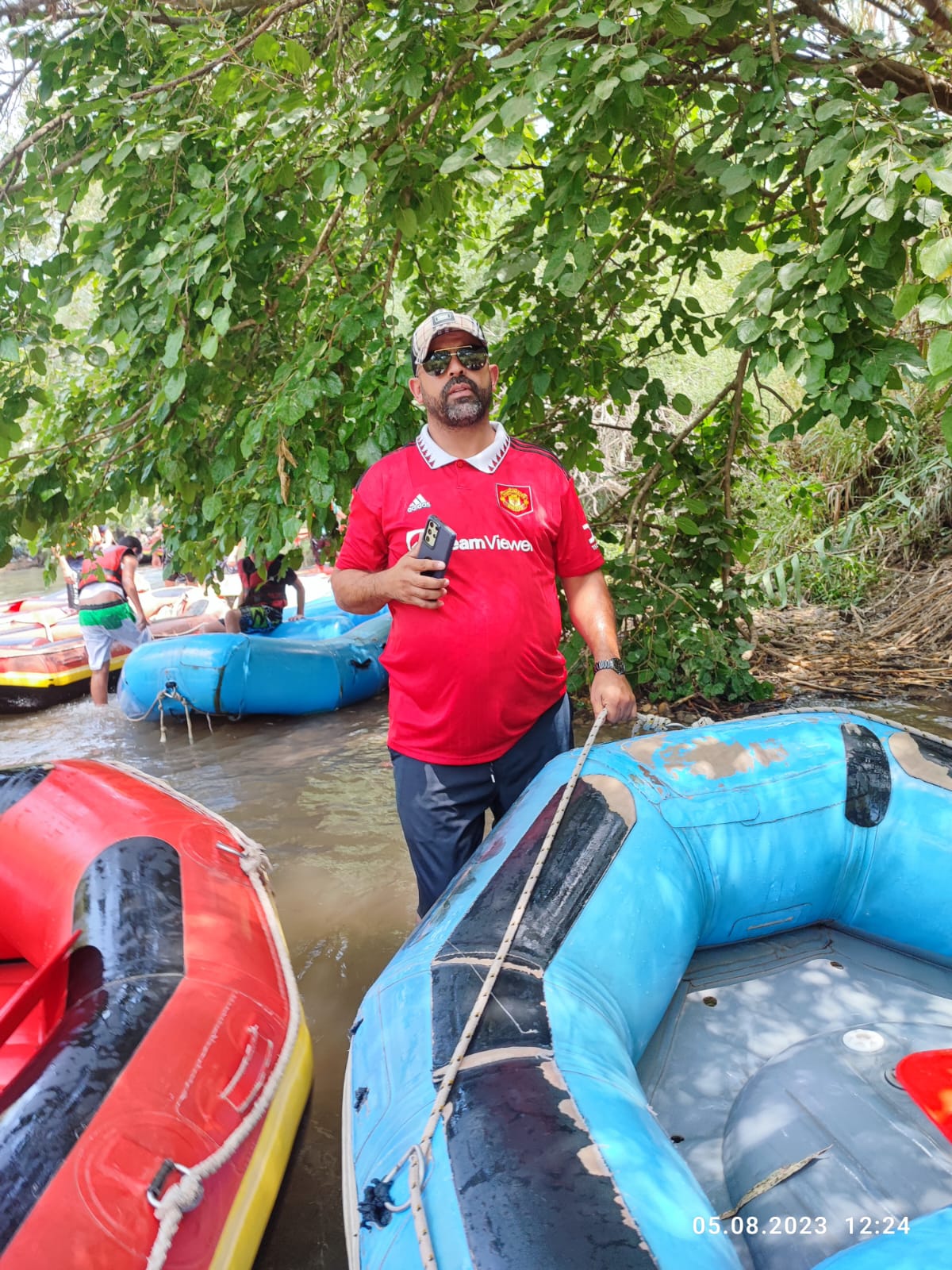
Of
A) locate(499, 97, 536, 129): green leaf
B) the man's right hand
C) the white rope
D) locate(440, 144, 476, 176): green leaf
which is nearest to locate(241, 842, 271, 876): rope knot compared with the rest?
the white rope

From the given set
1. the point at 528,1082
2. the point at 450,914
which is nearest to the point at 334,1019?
the point at 450,914

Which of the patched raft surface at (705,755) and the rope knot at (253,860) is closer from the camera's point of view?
the patched raft surface at (705,755)

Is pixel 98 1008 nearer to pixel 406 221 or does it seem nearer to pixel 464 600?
pixel 464 600

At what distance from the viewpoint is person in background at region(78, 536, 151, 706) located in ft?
24.4

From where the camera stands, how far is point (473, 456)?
2287mm

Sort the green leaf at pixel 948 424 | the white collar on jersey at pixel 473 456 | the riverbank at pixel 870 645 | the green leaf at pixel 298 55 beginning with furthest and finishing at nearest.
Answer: the riverbank at pixel 870 645, the green leaf at pixel 298 55, the white collar on jersey at pixel 473 456, the green leaf at pixel 948 424

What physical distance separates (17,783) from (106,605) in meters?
4.85

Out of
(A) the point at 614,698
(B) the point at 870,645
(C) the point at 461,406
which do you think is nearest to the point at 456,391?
(C) the point at 461,406

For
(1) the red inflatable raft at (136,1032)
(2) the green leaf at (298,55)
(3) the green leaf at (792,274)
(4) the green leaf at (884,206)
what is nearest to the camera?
Result: (1) the red inflatable raft at (136,1032)

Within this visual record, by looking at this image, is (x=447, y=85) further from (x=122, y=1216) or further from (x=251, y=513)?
(x=122, y=1216)

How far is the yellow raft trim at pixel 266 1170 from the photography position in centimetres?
179

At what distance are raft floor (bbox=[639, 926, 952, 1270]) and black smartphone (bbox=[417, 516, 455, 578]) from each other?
50.9 inches

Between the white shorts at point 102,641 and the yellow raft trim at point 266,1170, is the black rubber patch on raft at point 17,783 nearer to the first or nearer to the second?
the yellow raft trim at point 266,1170

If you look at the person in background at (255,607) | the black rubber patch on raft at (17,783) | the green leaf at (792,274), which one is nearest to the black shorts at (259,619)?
the person in background at (255,607)
